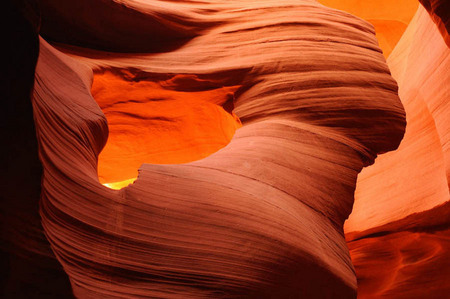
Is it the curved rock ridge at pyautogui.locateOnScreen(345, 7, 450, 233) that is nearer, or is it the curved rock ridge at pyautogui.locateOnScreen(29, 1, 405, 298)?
the curved rock ridge at pyautogui.locateOnScreen(29, 1, 405, 298)

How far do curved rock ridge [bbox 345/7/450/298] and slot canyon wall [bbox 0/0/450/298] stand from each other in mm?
16

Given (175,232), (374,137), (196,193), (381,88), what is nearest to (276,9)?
(381,88)

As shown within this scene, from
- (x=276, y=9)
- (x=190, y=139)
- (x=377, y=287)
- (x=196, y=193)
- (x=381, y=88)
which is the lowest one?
(x=377, y=287)

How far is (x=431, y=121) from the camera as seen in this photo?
4781 millimetres

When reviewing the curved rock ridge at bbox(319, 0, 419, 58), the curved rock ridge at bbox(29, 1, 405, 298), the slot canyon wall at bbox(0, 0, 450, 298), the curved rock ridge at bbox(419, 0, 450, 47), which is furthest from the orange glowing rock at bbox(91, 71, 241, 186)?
the curved rock ridge at bbox(319, 0, 419, 58)

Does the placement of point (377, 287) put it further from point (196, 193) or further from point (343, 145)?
point (196, 193)

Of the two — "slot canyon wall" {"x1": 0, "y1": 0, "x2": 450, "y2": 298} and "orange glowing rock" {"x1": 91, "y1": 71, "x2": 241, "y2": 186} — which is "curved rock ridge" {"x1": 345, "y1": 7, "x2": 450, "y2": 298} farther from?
"orange glowing rock" {"x1": 91, "y1": 71, "x2": 241, "y2": 186}

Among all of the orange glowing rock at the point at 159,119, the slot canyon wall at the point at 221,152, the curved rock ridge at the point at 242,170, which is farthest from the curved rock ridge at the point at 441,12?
the orange glowing rock at the point at 159,119

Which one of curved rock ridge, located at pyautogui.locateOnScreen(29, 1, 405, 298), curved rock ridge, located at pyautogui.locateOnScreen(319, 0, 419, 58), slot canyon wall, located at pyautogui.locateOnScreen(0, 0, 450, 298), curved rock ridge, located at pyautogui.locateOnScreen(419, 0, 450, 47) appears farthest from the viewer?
curved rock ridge, located at pyautogui.locateOnScreen(319, 0, 419, 58)

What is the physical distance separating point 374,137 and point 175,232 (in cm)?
179

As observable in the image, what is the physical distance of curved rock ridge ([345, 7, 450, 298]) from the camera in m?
4.48

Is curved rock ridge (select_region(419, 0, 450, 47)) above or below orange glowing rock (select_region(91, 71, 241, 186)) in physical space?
above

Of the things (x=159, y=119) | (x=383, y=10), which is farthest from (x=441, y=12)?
(x=383, y=10)

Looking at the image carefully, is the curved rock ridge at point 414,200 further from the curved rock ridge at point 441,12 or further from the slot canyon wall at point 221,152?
the curved rock ridge at point 441,12
